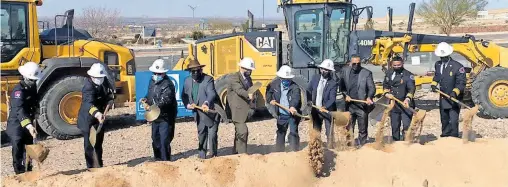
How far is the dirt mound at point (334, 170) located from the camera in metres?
6.25

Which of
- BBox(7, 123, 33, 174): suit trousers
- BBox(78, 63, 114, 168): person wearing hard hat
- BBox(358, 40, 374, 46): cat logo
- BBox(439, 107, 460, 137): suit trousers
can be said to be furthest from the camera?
BBox(358, 40, 374, 46): cat logo

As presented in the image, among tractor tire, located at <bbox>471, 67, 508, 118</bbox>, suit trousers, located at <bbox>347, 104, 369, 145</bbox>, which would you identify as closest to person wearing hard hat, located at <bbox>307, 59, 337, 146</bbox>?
suit trousers, located at <bbox>347, 104, 369, 145</bbox>

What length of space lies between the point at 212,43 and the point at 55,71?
342 cm

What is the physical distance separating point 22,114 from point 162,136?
5.72 feet

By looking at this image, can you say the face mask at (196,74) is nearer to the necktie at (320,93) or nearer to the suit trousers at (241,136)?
the suit trousers at (241,136)

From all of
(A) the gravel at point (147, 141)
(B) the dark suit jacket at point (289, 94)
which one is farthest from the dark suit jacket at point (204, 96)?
(A) the gravel at point (147, 141)

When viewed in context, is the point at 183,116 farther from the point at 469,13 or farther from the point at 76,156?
the point at 469,13

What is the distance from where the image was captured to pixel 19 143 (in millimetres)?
7289

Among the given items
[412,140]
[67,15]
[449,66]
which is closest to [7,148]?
[67,15]

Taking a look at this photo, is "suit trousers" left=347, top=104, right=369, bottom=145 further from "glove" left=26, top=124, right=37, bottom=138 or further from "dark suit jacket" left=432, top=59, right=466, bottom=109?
"glove" left=26, top=124, right=37, bottom=138

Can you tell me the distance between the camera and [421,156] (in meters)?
7.49

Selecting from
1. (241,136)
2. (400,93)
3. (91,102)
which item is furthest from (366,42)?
(91,102)

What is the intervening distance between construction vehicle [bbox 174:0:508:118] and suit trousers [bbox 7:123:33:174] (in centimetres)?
508

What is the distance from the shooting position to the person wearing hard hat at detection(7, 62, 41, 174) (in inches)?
281
